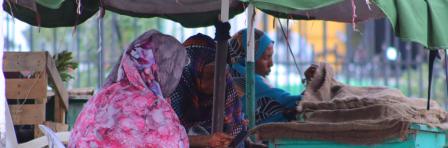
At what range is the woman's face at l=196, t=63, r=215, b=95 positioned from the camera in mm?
4980

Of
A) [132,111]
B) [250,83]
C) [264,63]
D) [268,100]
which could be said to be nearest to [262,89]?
[268,100]

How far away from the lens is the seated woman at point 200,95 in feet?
16.4

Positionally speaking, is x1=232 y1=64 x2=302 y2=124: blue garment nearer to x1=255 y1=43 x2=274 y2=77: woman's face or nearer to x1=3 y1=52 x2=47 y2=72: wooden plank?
x1=255 y1=43 x2=274 y2=77: woman's face

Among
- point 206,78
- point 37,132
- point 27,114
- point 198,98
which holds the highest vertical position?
point 206,78

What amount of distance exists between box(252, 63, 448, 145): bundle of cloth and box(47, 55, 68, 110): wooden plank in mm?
1315

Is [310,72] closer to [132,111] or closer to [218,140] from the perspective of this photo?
[218,140]

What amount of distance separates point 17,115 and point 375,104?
2.08 m

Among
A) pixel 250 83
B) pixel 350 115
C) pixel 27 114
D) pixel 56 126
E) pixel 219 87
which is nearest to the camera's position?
pixel 219 87

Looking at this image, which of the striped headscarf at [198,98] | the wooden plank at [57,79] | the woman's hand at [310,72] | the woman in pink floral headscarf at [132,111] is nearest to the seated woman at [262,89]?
the woman's hand at [310,72]

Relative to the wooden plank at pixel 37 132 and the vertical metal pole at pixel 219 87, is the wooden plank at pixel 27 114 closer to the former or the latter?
the wooden plank at pixel 37 132

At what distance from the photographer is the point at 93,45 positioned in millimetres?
9531

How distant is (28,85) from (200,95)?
1.03m

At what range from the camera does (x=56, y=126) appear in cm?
543

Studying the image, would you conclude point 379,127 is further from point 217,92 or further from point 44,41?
point 44,41
